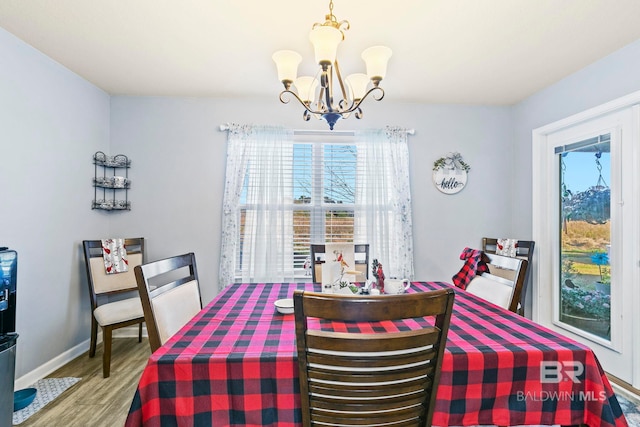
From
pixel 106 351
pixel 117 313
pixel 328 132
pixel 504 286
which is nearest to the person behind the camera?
pixel 504 286

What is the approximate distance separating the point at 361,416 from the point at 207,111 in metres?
3.10

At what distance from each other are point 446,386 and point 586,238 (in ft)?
8.03

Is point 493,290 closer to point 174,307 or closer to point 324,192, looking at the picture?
point 174,307

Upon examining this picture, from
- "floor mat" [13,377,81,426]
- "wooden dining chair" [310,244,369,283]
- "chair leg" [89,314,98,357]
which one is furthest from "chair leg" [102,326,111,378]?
"wooden dining chair" [310,244,369,283]

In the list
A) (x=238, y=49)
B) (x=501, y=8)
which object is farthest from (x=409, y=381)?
(x=238, y=49)

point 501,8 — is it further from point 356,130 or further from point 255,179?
point 255,179

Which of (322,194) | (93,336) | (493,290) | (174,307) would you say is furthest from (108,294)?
(493,290)

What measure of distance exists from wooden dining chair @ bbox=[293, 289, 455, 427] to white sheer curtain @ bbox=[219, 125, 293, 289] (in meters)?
2.28

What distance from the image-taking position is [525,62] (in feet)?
8.22

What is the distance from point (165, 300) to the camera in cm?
151

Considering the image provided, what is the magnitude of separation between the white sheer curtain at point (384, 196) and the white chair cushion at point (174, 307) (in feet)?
6.15

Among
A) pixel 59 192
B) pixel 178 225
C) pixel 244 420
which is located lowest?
pixel 244 420

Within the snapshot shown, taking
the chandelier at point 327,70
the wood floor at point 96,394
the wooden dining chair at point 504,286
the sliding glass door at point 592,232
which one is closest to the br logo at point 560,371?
the wooden dining chair at point 504,286

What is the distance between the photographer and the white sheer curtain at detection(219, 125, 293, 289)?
3.19m
